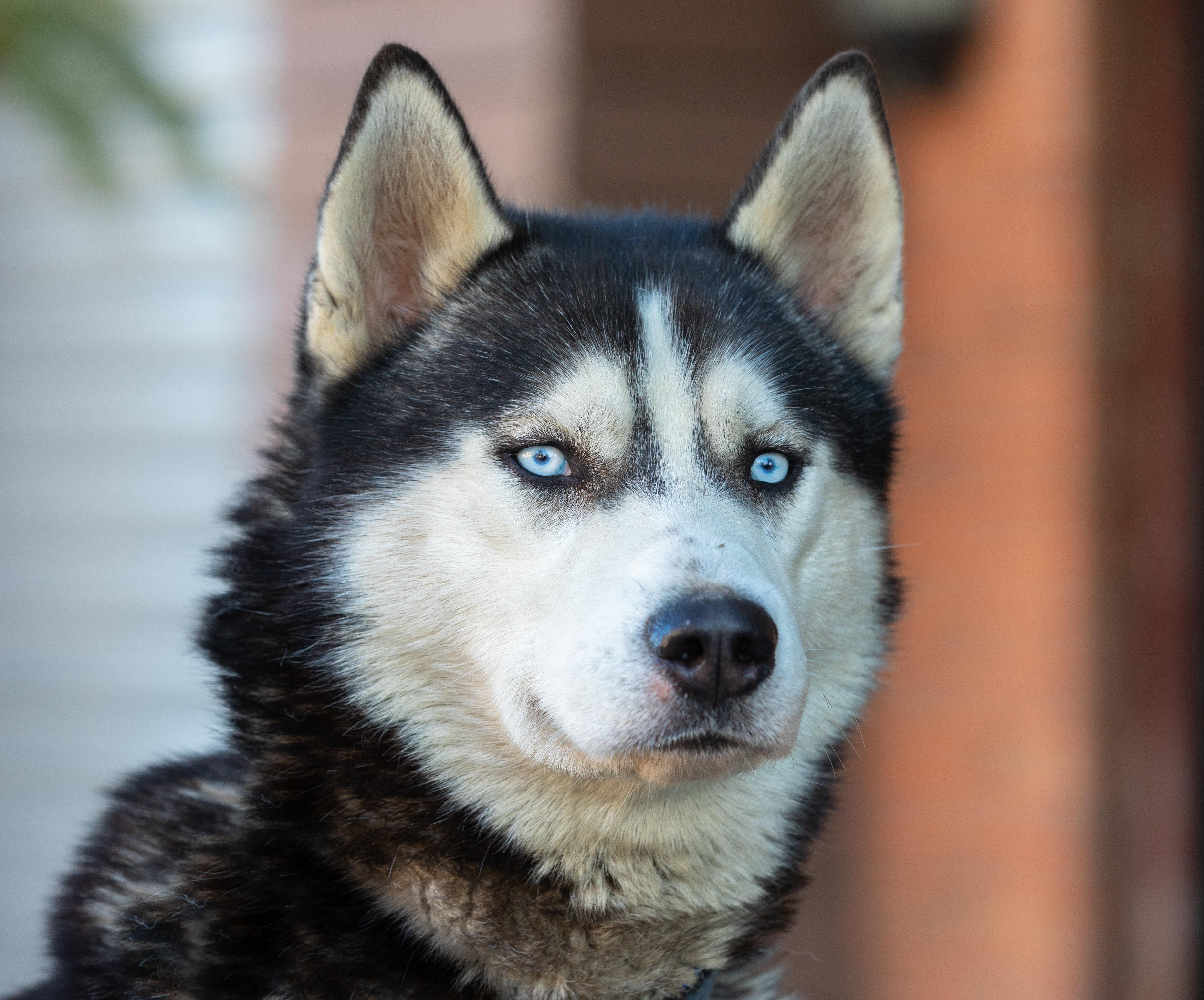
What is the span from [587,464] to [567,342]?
0.24m

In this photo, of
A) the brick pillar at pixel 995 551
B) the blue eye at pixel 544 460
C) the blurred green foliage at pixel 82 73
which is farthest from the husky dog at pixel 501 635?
the brick pillar at pixel 995 551

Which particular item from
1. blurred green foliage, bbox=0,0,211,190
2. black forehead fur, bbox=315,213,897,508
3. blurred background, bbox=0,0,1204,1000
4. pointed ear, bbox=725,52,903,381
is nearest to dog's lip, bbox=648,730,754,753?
black forehead fur, bbox=315,213,897,508

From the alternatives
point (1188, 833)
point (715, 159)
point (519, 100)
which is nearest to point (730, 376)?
point (519, 100)

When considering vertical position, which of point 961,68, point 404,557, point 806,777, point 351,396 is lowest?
point 806,777

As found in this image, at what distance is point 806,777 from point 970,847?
335 cm

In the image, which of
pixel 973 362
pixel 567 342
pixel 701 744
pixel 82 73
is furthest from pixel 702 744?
pixel 973 362

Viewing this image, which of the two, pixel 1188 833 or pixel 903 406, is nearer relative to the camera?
pixel 903 406

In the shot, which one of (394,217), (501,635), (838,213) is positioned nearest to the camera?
(501,635)

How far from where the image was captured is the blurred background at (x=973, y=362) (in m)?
4.93

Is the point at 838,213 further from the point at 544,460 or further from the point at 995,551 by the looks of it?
the point at 995,551

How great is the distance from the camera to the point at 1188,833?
18.1ft

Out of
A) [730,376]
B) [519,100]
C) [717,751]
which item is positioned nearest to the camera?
[717,751]

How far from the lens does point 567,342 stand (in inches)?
87.8

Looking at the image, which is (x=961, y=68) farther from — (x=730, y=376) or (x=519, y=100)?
(x=730, y=376)
